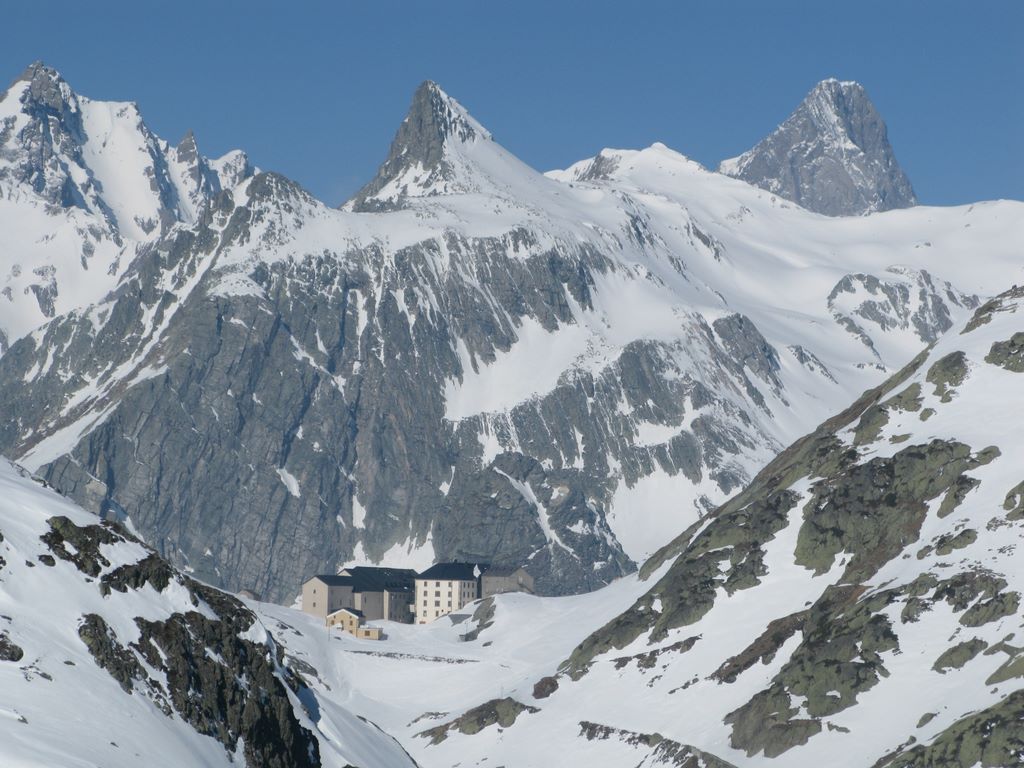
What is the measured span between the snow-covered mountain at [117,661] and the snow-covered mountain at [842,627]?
49683 millimetres

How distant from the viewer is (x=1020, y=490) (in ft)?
493

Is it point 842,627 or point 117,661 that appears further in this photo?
point 842,627

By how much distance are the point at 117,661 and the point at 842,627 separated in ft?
281

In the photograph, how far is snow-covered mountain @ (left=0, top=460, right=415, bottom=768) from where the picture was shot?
218 ft

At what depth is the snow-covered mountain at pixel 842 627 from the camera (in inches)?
5251

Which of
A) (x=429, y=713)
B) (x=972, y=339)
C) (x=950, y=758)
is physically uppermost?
(x=972, y=339)

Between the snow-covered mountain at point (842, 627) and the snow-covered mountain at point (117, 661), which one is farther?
the snow-covered mountain at point (842, 627)

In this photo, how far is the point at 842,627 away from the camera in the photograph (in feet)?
486

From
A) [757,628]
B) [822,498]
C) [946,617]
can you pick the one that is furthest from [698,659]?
[946,617]

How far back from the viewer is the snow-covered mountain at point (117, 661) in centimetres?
6631

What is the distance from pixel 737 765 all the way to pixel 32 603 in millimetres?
76358

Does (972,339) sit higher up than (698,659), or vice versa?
(972,339)

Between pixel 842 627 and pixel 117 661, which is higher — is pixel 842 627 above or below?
below

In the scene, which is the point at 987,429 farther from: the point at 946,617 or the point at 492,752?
the point at 492,752
